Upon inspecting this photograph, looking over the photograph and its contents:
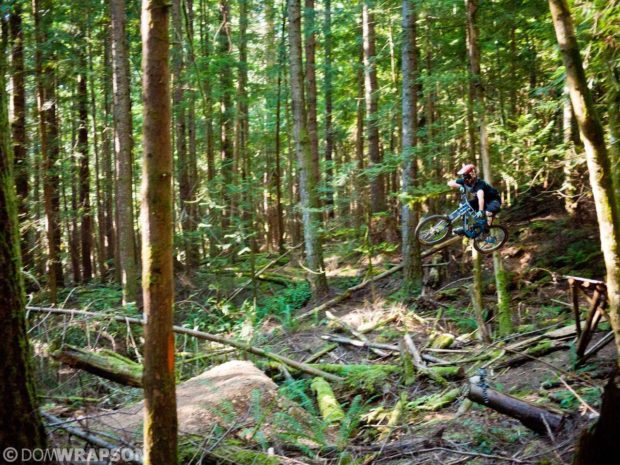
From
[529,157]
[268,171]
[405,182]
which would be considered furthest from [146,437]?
[268,171]

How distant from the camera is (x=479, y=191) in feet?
34.2

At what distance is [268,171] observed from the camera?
26734 millimetres

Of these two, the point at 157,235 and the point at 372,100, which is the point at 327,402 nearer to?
the point at 157,235

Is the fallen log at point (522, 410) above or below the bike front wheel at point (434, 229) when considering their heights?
below

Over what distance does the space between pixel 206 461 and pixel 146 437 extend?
55.2 inches

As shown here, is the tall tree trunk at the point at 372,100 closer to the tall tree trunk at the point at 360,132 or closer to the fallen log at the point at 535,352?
the tall tree trunk at the point at 360,132

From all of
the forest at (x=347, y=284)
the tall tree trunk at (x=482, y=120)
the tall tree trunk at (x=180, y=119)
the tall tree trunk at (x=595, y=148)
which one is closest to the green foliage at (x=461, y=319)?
the forest at (x=347, y=284)

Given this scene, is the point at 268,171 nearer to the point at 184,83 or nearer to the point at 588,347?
the point at 184,83

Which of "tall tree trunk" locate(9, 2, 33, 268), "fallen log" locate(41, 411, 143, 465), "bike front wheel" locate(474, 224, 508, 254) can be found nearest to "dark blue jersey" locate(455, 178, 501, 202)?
"bike front wheel" locate(474, 224, 508, 254)

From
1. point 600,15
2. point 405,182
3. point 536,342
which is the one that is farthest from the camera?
point 405,182

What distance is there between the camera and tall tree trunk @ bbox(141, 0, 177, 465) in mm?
4199

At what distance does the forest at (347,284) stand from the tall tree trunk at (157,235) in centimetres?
2

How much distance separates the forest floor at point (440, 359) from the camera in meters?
6.38

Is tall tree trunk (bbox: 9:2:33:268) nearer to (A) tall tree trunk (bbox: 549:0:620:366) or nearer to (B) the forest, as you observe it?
(B) the forest
